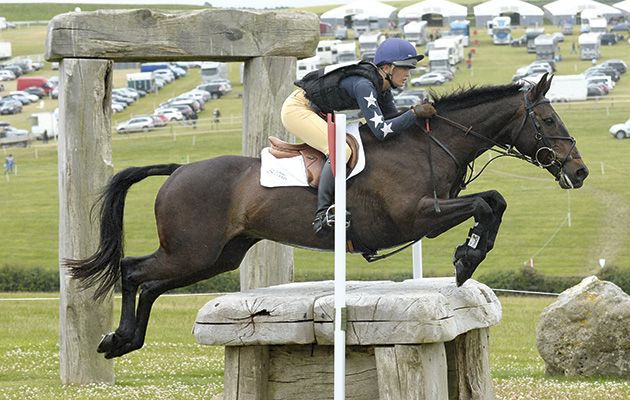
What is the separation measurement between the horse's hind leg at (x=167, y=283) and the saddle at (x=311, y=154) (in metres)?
0.72

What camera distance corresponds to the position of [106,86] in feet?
27.9

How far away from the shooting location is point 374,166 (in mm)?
5891

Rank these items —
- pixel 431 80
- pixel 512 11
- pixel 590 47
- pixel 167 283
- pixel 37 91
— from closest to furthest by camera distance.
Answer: pixel 167 283 < pixel 431 80 < pixel 590 47 < pixel 37 91 < pixel 512 11

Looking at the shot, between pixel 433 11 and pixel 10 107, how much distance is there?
1561 inches

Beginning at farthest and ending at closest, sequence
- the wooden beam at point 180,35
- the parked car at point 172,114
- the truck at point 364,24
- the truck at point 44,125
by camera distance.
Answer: the truck at point 364,24 < the parked car at point 172,114 < the truck at point 44,125 < the wooden beam at point 180,35

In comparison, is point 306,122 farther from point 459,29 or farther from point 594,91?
point 459,29

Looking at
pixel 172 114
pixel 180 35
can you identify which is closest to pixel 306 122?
pixel 180 35

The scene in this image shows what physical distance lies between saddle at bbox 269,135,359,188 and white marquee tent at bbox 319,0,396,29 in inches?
2775

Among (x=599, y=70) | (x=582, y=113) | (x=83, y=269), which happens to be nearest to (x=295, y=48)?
(x=83, y=269)

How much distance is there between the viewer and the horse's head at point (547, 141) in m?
5.79

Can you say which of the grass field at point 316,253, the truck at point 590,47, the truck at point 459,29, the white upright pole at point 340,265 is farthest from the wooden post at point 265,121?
the truck at point 459,29

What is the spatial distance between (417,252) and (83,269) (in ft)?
8.49

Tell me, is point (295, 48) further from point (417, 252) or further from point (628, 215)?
point (628, 215)

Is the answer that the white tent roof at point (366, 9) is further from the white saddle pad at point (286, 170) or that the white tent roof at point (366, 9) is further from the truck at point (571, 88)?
the white saddle pad at point (286, 170)
